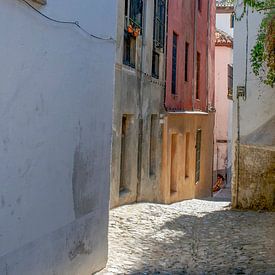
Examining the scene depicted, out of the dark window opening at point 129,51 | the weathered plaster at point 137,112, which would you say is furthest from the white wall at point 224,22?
the dark window opening at point 129,51

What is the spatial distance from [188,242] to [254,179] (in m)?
3.89

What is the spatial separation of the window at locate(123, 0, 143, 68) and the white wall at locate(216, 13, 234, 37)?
17.2 m

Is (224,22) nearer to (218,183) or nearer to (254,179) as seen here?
(218,183)

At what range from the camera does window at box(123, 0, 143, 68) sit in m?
9.85

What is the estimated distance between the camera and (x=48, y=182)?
4383 millimetres

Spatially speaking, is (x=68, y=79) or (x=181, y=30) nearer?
(x=68, y=79)

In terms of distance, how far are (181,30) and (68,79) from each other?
1063cm

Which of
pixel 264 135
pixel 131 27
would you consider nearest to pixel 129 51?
pixel 131 27

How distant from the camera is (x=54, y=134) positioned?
4441 mm

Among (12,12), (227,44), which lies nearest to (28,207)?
(12,12)

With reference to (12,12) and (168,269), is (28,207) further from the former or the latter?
(168,269)

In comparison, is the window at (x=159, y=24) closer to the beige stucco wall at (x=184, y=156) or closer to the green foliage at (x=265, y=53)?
the beige stucco wall at (x=184, y=156)

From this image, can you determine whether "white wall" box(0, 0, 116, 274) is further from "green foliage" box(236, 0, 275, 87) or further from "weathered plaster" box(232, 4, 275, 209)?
"weathered plaster" box(232, 4, 275, 209)

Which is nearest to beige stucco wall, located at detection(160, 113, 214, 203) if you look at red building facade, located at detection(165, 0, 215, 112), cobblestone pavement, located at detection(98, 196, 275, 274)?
red building facade, located at detection(165, 0, 215, 112)
